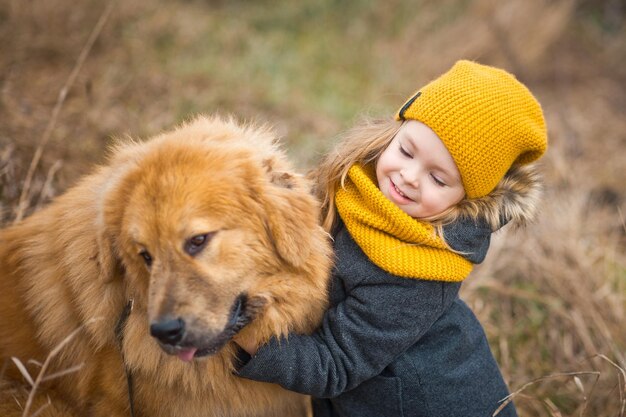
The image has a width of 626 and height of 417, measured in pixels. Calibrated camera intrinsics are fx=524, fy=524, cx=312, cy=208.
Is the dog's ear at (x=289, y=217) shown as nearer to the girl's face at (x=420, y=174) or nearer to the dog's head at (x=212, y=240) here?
the dog's head at (x=212, y=240)

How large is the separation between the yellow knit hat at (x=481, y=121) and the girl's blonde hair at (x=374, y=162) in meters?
0.09

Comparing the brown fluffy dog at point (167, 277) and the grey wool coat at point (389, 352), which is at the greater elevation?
the brown fluffy dog at point (167, 277)

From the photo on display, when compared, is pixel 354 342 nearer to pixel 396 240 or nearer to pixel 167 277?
pixel 396 240

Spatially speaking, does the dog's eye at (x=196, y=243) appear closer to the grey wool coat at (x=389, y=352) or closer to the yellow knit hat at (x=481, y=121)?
the grey wool coat at (x=389, y=352)

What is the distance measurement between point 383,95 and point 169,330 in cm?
454

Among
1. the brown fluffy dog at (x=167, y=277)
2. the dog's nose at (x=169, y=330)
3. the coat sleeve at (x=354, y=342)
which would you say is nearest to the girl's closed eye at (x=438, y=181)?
the coat sleeve at (x=354, y=342)

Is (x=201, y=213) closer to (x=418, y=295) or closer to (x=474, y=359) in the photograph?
(x=418, y=295)

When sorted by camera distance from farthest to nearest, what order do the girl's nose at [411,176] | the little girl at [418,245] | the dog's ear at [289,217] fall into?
the girl's nose at [411,176]
the little girl at [418,245]
the dog's ear at [289,217]

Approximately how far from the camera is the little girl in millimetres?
2508

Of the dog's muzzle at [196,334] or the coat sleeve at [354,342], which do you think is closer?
the dog's muzzle at [196,334]

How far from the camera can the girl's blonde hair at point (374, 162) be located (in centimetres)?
270

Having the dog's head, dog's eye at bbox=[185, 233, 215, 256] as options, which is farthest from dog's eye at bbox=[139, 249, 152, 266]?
dog's eye at bbox=[185, 233, 215, 256]

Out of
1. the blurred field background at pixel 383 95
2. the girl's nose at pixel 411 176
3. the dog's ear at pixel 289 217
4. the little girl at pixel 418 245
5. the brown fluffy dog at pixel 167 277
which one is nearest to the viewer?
the brown fluffy dog at pixel 167 277

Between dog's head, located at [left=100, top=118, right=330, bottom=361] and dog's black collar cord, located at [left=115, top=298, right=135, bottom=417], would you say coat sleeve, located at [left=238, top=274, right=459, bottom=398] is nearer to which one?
dog's head, located at [left=100, top=118, right=330, bottom=361]
